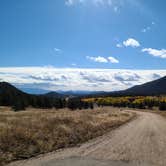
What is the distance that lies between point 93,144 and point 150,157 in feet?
13.4

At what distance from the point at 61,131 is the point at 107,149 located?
15.0 feet

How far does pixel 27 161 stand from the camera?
1098 centimetres

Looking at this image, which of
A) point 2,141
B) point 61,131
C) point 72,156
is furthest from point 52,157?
point 61,131

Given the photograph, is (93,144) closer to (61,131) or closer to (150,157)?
(61,131)

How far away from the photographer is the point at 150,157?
40.8ft

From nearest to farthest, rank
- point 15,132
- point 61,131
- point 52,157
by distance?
point 52,157 → point 15,132 → point 61,131

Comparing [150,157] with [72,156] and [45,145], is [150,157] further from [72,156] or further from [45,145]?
[45,145]

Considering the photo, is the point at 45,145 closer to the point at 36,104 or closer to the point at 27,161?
the point at 27,161

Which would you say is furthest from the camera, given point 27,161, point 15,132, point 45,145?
point 15,132

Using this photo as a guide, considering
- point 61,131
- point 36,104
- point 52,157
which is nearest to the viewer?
point 52,157

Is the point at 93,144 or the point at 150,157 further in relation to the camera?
the point at 93,144

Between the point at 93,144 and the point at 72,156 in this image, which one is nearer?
the point at 72,156

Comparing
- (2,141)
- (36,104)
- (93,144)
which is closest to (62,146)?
(93,144)

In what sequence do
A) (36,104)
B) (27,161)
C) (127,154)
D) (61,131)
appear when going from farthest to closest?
(36,104) → (61,131) → (127,154) → (27,161)
